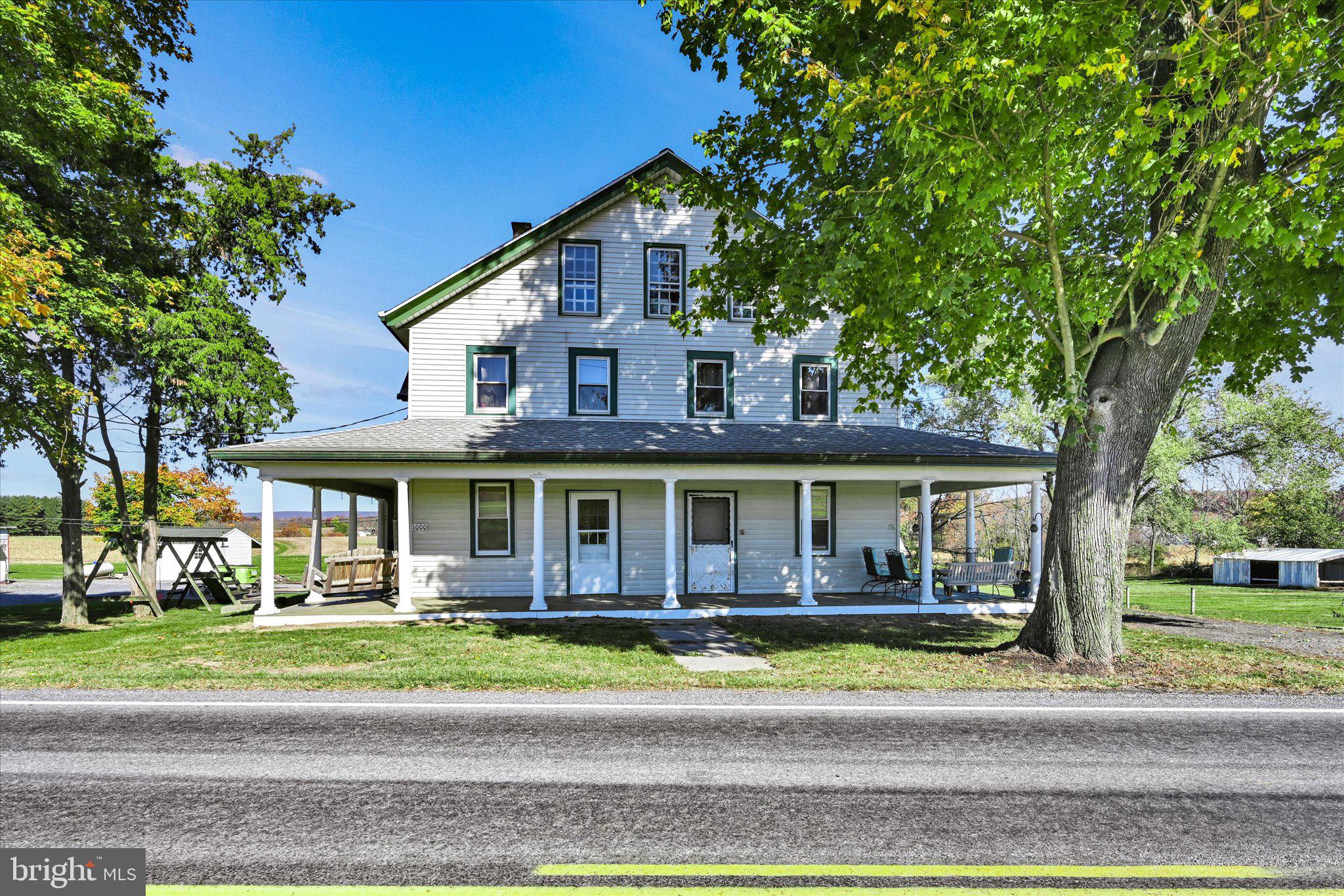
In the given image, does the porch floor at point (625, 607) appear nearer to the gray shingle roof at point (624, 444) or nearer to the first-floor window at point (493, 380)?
the gray shingle roof at point (624, 444)

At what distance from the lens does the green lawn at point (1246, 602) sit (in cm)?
1664

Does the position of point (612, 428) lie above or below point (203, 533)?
above

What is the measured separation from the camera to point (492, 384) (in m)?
17.5

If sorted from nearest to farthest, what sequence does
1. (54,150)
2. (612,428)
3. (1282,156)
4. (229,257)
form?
(1282,156) < (54,150) < (612,428) < (229,257)

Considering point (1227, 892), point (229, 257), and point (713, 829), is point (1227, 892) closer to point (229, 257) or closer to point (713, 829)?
point (713, 829)

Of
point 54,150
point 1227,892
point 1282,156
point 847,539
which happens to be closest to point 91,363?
point 54,150

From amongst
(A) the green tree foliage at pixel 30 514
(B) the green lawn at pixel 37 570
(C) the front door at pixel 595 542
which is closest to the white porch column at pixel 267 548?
(C) the front door at pixel 595 542

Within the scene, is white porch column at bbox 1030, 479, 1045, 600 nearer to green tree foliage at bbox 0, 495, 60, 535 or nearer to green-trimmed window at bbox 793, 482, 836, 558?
green-trimmed window at bbox 793, 482, 836, 558

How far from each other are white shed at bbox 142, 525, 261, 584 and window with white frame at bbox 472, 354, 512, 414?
814 centimetres

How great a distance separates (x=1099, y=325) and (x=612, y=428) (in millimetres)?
10364

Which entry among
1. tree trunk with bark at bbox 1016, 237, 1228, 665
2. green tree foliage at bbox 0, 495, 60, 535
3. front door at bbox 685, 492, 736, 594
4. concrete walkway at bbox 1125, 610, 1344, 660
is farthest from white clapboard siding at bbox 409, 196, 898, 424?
green tree foliage at bbox 0, 495, 60, 535

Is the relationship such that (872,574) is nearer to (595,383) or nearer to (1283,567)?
(595,383)

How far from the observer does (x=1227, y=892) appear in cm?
359

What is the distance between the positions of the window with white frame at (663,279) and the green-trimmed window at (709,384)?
1.37 m
